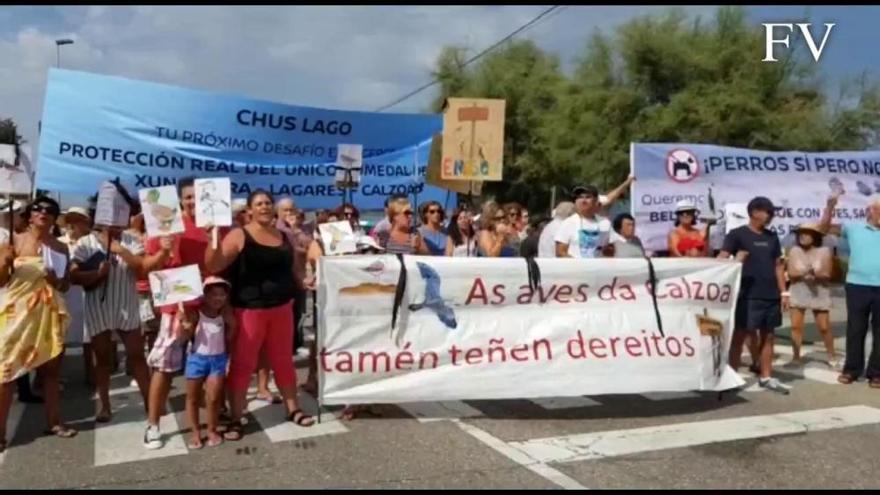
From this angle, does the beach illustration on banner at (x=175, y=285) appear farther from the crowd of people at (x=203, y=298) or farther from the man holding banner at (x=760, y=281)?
the man holding banner at (x=760, y=281)

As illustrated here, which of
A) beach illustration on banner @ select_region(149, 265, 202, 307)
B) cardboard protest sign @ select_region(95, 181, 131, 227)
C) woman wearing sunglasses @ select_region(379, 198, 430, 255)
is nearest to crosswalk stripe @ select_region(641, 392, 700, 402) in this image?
woman wearing sunglasses @ select_region(379, 198, 430, 255)

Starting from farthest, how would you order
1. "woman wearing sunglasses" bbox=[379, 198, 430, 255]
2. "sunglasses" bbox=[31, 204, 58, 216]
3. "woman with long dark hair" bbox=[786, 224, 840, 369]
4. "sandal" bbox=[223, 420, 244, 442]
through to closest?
"woman with long dark hair" bbox=[786, 224, 840, 369] → "woman wearing sunglasses" bbox=[379, 198, 430, 255] → "sandal" bbox=[223, 420, 244, 442] → "sunglasses" bbox=[31, 204, 58, 216]

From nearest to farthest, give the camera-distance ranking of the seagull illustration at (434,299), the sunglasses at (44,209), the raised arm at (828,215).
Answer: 1. the sunglasses at (44,209)
2. the seagull illustration at (434,299)
3. the raised arm at (828,215)

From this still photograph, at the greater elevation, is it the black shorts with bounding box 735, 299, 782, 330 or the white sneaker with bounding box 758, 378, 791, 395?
the black shorts with bounding box 735, 299, 782, 330

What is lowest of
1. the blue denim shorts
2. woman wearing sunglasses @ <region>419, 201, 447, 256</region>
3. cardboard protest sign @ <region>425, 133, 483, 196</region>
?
the blue denim shorts

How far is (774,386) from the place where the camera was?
6992 mm

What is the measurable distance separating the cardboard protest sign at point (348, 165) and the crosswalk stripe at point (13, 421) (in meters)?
3.57

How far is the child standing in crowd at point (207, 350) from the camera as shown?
5.20 metres

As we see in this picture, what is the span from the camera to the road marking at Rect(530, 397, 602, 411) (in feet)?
20.7

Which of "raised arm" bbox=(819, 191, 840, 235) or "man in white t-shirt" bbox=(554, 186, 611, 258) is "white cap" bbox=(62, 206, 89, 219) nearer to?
"man in white t-shirt" bbox=(554, 186, 611, 258)

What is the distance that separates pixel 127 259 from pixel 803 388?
5.69 m

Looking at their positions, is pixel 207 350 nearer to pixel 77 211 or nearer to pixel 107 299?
pixel 107 299

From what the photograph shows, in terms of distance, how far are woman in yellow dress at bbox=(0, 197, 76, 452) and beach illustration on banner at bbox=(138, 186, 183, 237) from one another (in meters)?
0.84

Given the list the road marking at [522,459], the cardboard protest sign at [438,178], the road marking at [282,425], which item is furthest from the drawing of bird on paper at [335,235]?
the cardboard protest sign at [438,178]
